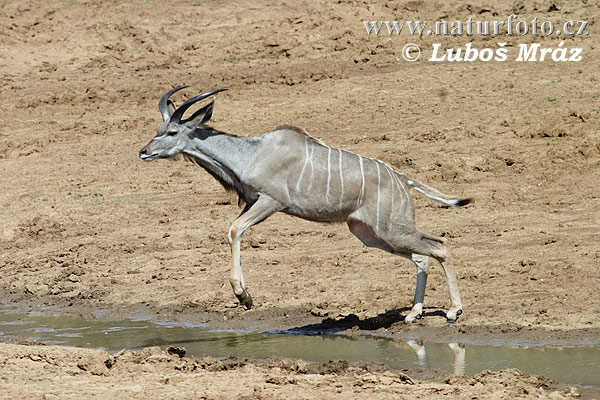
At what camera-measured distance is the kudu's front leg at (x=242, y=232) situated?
8.72 meters

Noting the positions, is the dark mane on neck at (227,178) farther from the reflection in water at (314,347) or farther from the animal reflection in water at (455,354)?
the animal reflection in water at (455,354)

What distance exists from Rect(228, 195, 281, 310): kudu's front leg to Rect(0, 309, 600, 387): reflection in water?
0.53 metres

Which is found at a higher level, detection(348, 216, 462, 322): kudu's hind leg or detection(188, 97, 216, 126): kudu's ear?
detection(188, 97, 216, 126): kudu's ear

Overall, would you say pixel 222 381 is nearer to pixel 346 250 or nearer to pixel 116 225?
pixel 346 250

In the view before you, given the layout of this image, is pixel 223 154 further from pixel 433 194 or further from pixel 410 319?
pixel 410 319

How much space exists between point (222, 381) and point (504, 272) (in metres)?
4.19

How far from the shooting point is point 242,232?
890 cm

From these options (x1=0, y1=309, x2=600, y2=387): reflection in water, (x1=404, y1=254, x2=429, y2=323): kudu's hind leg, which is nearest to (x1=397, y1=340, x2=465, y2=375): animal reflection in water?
(x1=0, y1=309, x2=600, y2=387): reflection in water

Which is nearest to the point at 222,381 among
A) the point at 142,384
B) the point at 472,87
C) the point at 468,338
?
the point at 142,384

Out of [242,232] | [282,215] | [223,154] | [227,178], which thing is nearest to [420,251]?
[242,232]

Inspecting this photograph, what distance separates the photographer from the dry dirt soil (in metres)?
8.11

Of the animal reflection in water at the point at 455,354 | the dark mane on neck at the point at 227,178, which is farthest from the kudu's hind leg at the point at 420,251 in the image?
the dark mane on neck at the point at 227,178

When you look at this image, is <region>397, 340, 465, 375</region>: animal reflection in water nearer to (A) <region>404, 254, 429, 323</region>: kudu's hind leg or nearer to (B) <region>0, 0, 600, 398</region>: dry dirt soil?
(B) <region>0, 0, 600, 398</region>: dry dirt soil

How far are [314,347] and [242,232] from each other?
1325 mm
